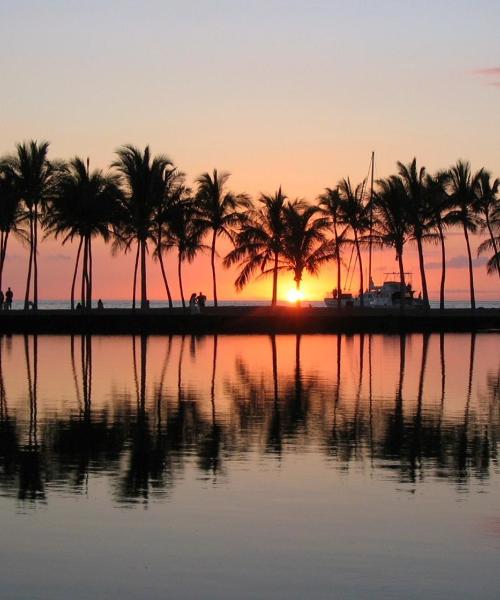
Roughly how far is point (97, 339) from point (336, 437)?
35.6 meters

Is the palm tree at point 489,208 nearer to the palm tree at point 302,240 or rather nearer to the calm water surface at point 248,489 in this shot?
the palm tree at point 302,240

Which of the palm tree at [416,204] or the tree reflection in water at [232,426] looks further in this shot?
the palm tree at [416,204]

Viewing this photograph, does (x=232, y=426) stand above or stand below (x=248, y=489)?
above

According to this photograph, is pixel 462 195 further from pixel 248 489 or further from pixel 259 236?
pixel 248 489

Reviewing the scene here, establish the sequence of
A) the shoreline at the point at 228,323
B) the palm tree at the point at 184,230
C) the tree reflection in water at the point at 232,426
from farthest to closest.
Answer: the palm tree at the point at 184,230, the shoreline at the point at 228,323, the tree reflection in water at the point at 232,426

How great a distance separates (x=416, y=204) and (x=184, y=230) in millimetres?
14070

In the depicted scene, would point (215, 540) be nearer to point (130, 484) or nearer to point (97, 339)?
point (130, 484)

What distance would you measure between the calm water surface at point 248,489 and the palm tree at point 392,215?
44006 millimetres

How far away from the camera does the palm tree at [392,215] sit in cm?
7206

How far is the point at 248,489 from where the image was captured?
44.6 ft

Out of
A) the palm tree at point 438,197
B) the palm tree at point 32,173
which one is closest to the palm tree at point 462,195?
the palm tree at point 438,197

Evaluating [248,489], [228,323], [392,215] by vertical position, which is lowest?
[248,489]

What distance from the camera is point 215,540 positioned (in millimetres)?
11180

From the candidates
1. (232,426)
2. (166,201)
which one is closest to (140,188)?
(166,201)
